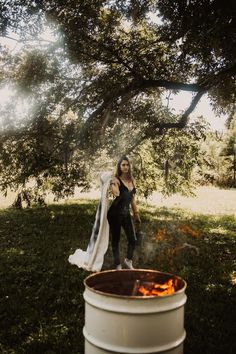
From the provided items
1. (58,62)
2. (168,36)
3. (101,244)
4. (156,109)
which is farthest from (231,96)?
(101,244)

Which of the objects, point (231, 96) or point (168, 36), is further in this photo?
point (231, 96)

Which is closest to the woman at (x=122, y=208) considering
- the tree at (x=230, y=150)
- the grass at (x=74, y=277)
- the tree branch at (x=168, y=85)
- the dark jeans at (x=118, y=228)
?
the dark jeans at (x=118, y=228)

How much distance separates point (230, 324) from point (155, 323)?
2.46 meters

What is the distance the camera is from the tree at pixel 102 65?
891 cm

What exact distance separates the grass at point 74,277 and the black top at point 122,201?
4.06 feet

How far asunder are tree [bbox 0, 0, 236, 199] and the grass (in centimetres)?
255

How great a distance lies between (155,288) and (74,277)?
3344 mm

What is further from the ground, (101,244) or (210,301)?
(101,244)

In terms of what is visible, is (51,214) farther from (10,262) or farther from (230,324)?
(230,324)

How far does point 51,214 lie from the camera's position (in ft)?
47.6

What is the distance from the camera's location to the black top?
699 centimetres

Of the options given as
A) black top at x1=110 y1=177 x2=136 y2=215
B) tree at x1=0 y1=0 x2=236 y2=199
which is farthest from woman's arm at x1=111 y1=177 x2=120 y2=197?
tree at x1=0 y1=0 x2=236 y2=199

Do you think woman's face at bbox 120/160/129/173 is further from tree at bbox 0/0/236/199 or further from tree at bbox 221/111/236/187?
tree at bbox 221/111/236/187

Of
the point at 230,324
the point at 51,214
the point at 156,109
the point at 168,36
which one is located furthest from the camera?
the point at 51,214
